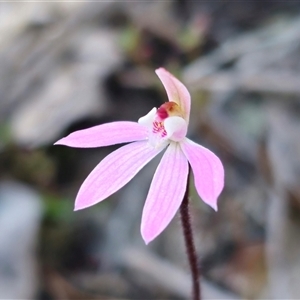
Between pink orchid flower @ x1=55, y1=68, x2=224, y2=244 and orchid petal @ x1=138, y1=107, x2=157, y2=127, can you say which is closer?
pink orchid flower @ x1=55, y1=68, x2=224, y2=244

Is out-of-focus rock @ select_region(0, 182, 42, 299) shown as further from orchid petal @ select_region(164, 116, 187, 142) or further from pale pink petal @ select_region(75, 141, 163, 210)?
orchid petal @ select_region(164, 116, 187, 142)

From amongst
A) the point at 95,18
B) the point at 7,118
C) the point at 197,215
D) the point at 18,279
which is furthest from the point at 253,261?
the point at 95,18

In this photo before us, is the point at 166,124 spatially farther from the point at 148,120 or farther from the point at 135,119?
the point at 135,119

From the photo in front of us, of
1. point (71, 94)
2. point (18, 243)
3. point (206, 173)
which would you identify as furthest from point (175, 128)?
point (71, 94)

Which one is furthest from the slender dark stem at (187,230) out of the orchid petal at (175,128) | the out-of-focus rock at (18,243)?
the out-of-focus rock at (18,243)

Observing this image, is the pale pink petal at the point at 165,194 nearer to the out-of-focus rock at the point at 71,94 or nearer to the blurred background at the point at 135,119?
the blurred background at the point at 135,119

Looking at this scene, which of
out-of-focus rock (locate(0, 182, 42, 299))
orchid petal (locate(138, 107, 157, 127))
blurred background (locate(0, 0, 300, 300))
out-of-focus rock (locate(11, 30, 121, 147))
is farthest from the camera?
out-of-focus rock (locate(11, 30, 121, 147))

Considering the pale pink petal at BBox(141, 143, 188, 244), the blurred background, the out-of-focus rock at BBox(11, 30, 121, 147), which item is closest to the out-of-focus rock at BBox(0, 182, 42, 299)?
the blurred background

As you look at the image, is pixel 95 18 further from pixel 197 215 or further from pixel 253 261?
pixel 253 261
